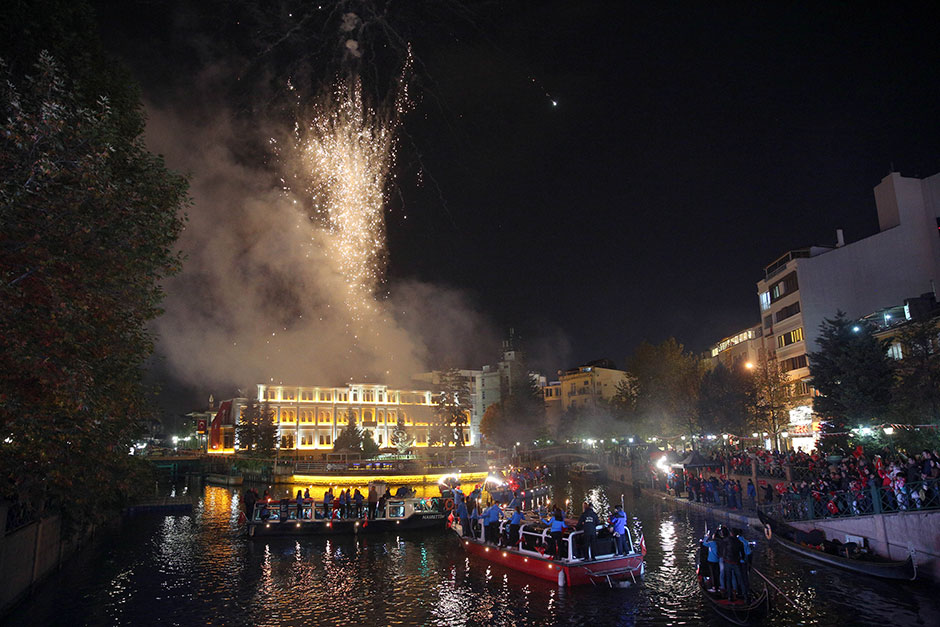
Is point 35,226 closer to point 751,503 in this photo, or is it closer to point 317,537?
point 317,537

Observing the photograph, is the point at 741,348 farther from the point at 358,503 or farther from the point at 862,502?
the point at 358,503

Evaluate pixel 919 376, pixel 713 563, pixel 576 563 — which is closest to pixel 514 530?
pixel 576 563

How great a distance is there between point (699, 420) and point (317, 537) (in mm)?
38504

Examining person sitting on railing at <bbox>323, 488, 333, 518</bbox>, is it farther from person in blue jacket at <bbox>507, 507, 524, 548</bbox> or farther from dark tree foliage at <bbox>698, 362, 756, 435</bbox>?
dark tree foliage at <bbox>698, 362, 756, 435</bbox>

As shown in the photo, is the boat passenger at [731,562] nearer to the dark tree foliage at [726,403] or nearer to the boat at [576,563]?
the boat at [576,563]

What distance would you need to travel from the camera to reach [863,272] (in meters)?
51.0

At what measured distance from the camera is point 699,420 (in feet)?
181

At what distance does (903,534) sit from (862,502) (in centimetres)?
185

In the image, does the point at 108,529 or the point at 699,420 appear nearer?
the point at 108,529

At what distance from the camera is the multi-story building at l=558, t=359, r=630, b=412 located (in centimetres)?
13262

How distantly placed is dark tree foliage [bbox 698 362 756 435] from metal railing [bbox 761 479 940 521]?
26.7 m

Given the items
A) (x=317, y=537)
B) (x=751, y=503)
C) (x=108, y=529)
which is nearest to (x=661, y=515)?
(x=751, y=503)

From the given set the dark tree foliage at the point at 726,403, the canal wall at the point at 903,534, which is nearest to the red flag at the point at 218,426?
the dark tree foliage at the point at 726,403

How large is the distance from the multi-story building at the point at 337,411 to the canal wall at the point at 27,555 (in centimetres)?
7610
